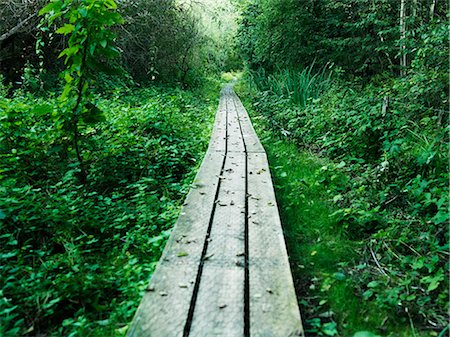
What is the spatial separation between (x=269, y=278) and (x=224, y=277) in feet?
0.83

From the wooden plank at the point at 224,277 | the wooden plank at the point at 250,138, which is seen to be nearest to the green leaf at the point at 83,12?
the wooden plank at the point at 224,277

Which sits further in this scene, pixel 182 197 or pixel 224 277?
pixel 182 197

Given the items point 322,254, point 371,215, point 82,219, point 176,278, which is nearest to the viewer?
point 176,278

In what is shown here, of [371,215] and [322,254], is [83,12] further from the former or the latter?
[371,215]

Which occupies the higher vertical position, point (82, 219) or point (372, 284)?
point (82, 219)

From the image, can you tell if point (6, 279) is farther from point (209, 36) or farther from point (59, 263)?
point (209, 36)

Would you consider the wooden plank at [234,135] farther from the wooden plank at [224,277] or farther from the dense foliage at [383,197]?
the wooden plank at [224,277]

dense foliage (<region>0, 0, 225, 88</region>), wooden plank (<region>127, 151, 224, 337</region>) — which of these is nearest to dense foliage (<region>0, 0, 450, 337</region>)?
wooden plank (<region>127, 151, 224, 337</region>)

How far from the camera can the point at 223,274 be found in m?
2.02

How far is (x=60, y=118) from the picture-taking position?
141 inches

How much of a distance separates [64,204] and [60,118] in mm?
973

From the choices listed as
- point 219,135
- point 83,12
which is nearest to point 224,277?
point 83,12

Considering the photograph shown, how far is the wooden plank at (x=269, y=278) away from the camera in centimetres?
163

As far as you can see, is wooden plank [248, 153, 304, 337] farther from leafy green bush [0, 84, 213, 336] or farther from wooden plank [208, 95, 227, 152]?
wooden plank [208, 95, 227, 152]
